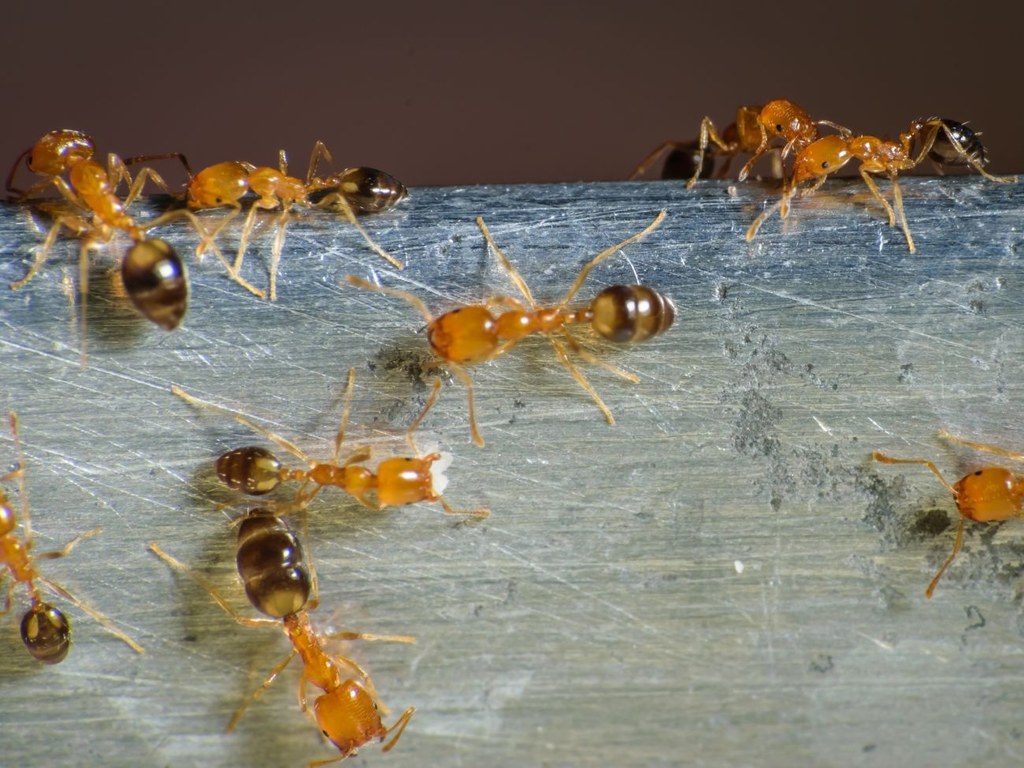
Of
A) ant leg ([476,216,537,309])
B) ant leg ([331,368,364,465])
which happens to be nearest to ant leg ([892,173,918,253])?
ant leg ([476,216,537,309])

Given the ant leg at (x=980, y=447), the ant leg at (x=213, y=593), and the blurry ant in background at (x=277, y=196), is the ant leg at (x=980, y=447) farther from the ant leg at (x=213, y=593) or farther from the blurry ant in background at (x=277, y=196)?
the ant leg at (x=213, y=593)

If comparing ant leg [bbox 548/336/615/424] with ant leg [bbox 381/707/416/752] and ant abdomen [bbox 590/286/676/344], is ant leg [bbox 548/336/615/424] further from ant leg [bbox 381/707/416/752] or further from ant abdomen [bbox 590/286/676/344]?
ant leg [bbox 381/707/416/752]

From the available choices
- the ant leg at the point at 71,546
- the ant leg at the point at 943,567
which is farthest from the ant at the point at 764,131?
the ant leg at the point at 71,546

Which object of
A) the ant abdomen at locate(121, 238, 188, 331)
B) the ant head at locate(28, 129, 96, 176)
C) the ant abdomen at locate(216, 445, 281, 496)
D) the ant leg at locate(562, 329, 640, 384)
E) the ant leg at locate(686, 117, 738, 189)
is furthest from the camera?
the ant leg at locate(686, 117, 738, 189)

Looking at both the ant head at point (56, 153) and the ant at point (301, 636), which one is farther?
the ant head at point (56, 153)

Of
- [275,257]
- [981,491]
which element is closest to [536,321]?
[275,257]

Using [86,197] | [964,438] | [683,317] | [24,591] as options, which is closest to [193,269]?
[86,197]

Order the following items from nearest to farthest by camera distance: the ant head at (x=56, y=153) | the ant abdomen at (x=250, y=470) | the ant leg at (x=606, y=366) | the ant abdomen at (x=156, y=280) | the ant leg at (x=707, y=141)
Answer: the ant abdomen at (x=156, y=280), the ant abdomen at (x=250, y=470), the ant leg at (x=606, y=366), the ant head at (x=56, y=153), the ant leg at (x=707, y=141)

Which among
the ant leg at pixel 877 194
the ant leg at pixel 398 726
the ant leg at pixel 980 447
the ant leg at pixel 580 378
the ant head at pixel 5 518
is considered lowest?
the ant leg at pixel 398 726
